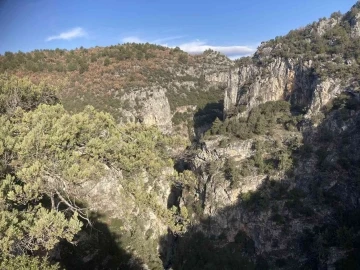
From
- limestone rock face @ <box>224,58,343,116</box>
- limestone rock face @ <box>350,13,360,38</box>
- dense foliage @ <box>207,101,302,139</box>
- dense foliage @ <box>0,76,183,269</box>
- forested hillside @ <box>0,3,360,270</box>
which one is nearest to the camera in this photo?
dense foliage @ <box>0,76,183,269</box>

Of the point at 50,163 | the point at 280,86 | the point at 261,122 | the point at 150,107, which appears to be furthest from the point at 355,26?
the point at 50,163

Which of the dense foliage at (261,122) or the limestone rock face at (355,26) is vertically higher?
the limestone rock face at (355,26)

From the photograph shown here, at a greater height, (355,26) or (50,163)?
(355,26)

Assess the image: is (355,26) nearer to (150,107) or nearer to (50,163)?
(150,107)

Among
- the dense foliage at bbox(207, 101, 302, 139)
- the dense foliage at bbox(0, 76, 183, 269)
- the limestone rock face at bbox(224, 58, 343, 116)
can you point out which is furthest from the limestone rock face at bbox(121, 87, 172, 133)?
the dense foliage at bbox(0, 76, 183, 269)

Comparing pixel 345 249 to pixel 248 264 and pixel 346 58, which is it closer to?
pixel 248 264

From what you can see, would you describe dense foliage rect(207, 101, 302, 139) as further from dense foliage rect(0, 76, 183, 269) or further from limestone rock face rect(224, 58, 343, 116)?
dense foliage rect(0, 76, 183, 269)

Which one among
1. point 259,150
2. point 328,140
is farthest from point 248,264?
point 328,140

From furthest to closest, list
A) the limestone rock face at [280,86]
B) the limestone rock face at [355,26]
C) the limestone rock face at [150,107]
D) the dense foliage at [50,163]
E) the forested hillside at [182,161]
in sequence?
the limestone rock face at [150,107] → the limestone rock face at [355,26] → the limestone rock face at [280,86] → the forested hillside at [182,161] → the dense foliage at [50,163]

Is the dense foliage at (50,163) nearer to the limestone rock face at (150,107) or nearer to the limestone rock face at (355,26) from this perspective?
the limestone rock face at (150,107)

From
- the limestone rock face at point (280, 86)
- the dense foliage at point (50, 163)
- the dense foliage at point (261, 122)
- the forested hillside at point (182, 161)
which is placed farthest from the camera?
the dense foliage at point (261, 122)

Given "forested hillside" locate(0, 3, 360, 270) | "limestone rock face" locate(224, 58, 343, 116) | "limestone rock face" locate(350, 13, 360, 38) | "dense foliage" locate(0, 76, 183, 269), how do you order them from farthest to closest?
"limestone rock face" locate(350, 13, 360, 38), "limestone rock face" locate(224, 58, 343, 116), "forested hillside" locate(0, 3, 360, 270), "dense foliage" locate(0, 76, 183, 269)

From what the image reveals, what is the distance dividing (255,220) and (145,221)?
15.5 metres

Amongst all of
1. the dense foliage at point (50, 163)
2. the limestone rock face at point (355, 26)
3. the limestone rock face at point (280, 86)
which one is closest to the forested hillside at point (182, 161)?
the dense foliage at point (50, 163)
